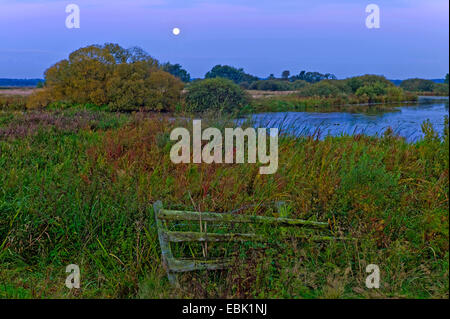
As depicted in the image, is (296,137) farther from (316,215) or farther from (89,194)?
(89,194)

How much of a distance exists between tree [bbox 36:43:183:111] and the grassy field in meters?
5.88

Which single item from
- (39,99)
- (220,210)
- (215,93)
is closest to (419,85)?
(215,93)

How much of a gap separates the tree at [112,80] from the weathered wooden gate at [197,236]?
29.0ft

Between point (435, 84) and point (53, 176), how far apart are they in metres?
Result: 31.9

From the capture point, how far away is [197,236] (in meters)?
3.27

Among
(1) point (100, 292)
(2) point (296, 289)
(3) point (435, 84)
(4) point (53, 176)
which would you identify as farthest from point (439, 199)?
(3) point (435, 84)

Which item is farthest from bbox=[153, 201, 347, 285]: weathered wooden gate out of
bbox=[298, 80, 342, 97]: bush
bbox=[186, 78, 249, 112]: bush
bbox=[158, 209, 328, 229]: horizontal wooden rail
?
bbox=[298, 80, 342, 97]: bush

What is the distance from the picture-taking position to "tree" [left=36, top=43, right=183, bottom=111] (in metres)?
12.4

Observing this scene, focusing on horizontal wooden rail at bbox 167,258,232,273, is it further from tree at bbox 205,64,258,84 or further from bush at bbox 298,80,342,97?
bush at bbox 298,80,342,97

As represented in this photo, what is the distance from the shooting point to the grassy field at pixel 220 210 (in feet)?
10.1

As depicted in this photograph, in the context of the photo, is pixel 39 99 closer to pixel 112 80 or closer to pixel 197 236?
pixel 112 80

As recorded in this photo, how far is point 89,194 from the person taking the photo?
15.0ft

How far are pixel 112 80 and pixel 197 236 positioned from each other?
420 inches

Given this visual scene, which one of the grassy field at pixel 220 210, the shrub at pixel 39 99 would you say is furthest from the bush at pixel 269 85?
the grassy field at pixel 220 210
